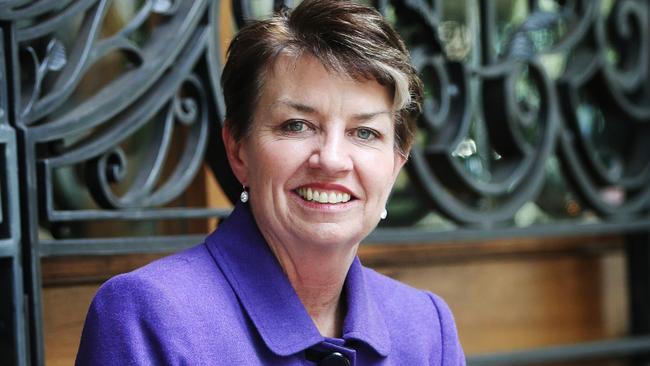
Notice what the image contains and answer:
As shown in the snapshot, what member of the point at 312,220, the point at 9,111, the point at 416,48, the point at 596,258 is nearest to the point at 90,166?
the point at 9,111

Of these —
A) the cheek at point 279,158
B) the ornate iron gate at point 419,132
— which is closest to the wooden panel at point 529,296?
the ornate iron gate at point 419,132

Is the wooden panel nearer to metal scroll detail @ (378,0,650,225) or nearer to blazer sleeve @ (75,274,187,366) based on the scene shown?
metal scroll detail @ (378,0,650,225)

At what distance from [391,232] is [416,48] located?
55 cm

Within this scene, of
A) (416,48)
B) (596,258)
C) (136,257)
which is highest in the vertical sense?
(416,48)

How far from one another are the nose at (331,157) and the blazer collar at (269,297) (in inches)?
8.6

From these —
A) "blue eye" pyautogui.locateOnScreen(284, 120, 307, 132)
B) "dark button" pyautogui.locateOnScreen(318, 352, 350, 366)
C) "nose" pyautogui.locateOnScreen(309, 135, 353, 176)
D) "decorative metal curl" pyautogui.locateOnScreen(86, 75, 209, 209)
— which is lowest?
"dark button" pyautogui.locateOnScreen(318, 352, 350, 366)

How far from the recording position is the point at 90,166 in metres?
2.68

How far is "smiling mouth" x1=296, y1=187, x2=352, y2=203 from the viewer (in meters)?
2.03

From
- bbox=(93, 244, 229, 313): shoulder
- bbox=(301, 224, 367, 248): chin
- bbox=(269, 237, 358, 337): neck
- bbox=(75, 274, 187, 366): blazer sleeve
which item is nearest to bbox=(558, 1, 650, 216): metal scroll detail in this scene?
bbox=(269, 237, 358, 337): neck

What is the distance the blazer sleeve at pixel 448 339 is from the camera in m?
2.31

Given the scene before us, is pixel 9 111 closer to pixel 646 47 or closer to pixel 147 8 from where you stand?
pixel 147 8

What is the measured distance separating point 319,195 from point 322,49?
25 centimetres

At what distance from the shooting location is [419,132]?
3.62 meters

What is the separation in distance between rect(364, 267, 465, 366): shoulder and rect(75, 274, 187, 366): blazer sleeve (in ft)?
1.70
